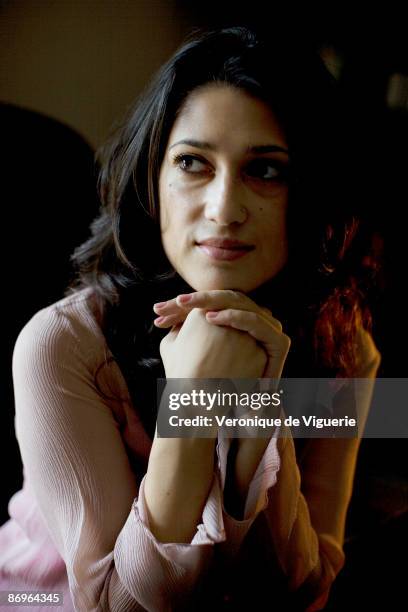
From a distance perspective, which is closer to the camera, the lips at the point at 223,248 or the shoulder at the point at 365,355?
the lips at the point at 223,248

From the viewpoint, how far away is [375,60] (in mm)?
825

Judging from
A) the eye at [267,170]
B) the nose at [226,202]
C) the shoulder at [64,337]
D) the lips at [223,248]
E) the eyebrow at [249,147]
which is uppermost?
the eyebrow at [249,147]

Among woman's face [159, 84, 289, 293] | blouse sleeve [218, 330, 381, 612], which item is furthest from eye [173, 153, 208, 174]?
blouse sleeve [218, 330, 381, 612]

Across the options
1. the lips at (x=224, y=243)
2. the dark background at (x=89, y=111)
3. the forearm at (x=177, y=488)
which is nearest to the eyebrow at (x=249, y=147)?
the lips at (x=224, y=243)

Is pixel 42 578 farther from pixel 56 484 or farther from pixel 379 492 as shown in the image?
pixel 379 492

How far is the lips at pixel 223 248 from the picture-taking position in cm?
57

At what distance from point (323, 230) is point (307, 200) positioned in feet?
0.21

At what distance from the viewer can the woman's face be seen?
0.56m

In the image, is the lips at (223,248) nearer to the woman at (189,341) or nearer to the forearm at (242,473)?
the woman at (189,341)

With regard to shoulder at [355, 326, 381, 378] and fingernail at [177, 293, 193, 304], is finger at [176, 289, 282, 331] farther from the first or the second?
shoulder at [355, 326, 381, 378]

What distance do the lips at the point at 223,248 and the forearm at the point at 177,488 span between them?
22 cm

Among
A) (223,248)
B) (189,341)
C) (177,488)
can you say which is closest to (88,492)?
(177,488)

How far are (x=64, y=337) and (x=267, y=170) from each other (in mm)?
344

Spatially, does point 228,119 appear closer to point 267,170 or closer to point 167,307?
point 267,170
